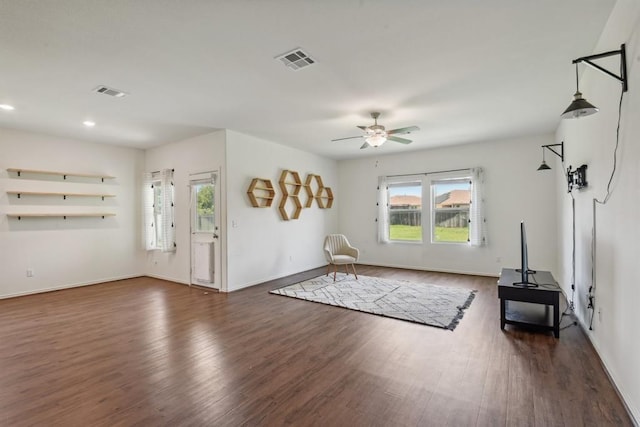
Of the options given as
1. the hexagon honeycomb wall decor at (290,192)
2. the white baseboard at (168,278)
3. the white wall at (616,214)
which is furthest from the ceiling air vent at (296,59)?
the white baseboard at (168,278)

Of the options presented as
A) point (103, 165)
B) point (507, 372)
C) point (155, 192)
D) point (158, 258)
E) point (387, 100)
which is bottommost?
point (507, 372)

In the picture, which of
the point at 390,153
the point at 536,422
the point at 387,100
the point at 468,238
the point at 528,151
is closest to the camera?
the point at 536,422

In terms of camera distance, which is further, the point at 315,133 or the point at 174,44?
the point at 315,133

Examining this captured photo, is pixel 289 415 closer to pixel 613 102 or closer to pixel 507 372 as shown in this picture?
pixel 507 372

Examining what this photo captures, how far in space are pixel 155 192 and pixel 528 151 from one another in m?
7.69

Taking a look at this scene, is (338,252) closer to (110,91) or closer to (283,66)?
(283,66)

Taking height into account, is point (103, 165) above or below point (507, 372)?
above

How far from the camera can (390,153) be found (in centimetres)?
721

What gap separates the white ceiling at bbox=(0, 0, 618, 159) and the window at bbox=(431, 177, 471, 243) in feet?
6.21

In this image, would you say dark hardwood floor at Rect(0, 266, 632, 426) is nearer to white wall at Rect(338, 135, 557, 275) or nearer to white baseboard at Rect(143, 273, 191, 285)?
white baseboard at Rect(143, 273, 191, 285)

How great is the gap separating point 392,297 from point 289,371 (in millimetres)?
2531

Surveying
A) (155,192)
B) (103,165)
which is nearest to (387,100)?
(155,192)

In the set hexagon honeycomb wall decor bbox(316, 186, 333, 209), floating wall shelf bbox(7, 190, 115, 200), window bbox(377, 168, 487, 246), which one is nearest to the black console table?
window bbox(377, 168, 487, 246)

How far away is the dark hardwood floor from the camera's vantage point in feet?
6.33
